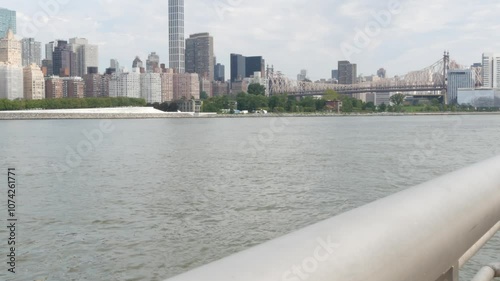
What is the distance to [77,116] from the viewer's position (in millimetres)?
74562

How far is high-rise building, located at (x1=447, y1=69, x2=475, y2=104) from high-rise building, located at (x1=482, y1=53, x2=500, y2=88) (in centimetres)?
440

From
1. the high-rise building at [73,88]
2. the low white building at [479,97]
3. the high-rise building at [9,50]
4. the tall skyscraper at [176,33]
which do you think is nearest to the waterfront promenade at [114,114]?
the high-rise building at [9,50]

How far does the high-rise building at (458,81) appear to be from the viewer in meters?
100

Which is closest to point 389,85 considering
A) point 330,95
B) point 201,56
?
point 330,95

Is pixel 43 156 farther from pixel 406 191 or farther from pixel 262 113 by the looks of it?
pixel 262 113

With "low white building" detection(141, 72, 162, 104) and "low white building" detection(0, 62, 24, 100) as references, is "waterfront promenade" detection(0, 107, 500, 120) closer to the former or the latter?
"low white building" detection(0, 62, 24, 100)

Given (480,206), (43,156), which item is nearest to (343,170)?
(43,156)

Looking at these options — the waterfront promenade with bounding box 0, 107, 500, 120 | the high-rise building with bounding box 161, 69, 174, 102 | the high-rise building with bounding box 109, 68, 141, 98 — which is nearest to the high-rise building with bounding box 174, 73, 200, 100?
the high-rise building with bounding box 161, 69, 174, 102

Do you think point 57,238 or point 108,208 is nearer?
point 57,238

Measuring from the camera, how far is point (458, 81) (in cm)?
10150

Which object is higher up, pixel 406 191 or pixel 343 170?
pixel 406 191

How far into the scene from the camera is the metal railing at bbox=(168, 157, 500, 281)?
0.60 metres

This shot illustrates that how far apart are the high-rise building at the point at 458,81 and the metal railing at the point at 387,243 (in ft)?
339

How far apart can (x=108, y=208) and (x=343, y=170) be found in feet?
17.4
